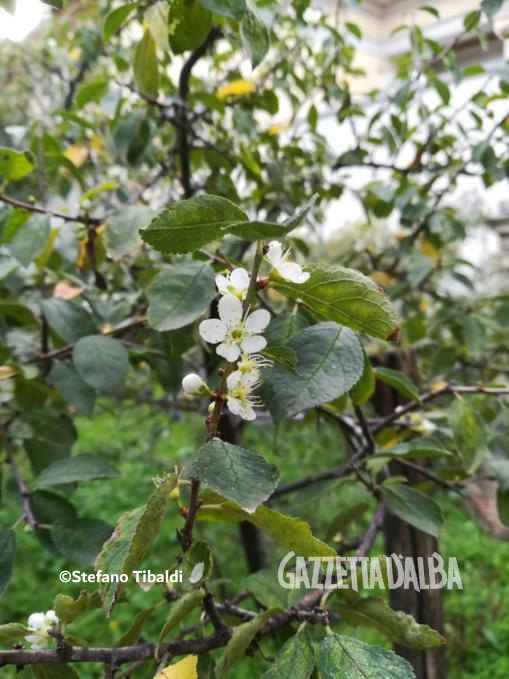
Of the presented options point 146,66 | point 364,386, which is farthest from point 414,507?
point 146,66

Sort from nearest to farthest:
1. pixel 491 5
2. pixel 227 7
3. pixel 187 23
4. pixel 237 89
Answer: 1. pixel 227 7
2. pixel 187 23
3. pixel 491 5
4. pixel 237 89

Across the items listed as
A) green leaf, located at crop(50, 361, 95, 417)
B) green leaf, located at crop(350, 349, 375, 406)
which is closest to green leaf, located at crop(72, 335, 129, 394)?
green leaf, located at crop(50, 361, 95, 417)

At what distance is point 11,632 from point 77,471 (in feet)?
0.76

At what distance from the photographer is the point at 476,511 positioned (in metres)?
1.02

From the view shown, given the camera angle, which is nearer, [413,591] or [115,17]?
[115,17]

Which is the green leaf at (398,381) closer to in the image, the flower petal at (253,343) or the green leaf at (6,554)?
the flower petal at (253,343)

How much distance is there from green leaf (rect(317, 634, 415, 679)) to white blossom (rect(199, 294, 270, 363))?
21 cm

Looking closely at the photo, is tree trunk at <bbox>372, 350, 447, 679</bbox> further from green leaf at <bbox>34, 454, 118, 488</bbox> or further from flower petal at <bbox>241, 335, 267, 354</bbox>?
flower petal at <bbox>241, 335, 267, 354</bbox>

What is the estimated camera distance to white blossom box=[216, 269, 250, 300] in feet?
1.39

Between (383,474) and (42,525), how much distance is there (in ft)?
1.74

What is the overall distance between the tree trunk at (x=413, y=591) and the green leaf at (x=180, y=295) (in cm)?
50

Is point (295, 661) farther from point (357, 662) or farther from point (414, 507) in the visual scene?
point (414, 507)

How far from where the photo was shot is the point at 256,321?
16.3 inches

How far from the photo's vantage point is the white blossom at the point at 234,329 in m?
0.41
